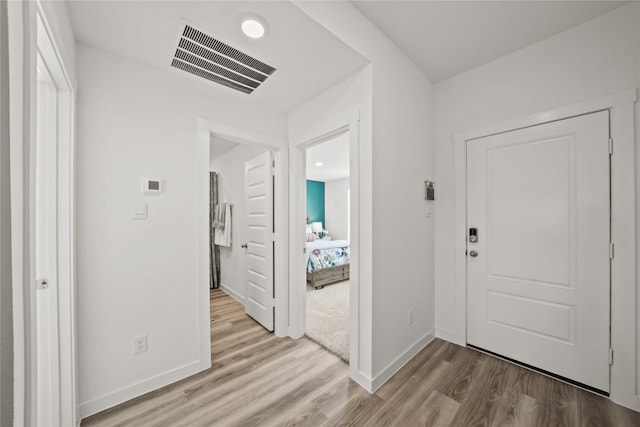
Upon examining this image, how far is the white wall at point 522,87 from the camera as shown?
1.68 metres

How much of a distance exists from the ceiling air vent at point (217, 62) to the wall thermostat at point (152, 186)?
0.86 m

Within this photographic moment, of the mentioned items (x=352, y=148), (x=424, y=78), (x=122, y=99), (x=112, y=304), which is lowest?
(x=112, y=304)

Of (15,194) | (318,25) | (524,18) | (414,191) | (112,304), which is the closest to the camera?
(15,194)

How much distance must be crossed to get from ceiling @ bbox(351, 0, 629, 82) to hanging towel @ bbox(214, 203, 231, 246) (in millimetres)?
3075

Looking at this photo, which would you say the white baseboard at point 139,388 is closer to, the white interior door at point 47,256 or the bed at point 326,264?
the white interior door at point 47,256

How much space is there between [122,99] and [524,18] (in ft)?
9.32

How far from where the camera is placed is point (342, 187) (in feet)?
24.5

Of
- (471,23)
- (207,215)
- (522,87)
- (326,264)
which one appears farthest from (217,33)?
(326,264)

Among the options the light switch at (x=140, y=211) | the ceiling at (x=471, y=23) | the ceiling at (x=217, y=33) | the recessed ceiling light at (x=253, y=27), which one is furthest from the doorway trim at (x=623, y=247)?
the light switch at (x=140, y=211)

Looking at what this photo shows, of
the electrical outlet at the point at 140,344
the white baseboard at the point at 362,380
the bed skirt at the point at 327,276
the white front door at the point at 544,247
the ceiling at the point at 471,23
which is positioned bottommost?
the white baseboard at the point at 362,380

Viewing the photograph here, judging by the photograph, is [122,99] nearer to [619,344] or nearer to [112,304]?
[112,304]

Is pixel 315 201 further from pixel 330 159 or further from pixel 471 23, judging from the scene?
pixel 471 23

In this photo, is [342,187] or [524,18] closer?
[524,18]

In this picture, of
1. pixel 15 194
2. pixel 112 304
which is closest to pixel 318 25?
pixel 15 194
